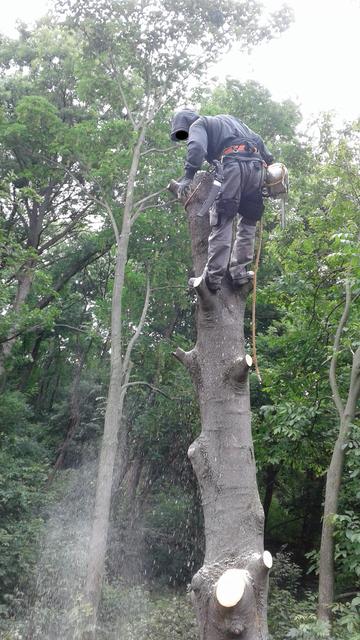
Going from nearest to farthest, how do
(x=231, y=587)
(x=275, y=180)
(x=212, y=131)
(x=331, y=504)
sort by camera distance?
(x=231, y=587), (x=212, y=131), (x=275, y=180), (x=331, y=504)

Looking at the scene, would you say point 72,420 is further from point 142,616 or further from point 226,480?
point 226,480

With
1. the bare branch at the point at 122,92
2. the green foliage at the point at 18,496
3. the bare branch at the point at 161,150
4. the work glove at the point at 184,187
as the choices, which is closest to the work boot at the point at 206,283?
the work glove at the point at 184,187

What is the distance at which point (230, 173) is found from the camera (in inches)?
132

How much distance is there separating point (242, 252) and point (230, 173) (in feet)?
1.48

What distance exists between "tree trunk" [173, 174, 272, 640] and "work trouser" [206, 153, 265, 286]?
121mm

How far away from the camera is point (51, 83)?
14.2 meters

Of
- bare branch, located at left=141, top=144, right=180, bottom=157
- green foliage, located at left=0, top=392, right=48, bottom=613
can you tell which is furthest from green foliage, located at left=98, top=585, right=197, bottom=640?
bare branch, located at left=141, top=144, right=180, bottom=157

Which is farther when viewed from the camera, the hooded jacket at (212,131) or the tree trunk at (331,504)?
the tree trunk at (331,504)

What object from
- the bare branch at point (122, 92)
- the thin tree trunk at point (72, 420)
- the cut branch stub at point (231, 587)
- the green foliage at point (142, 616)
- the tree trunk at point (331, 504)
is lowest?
the green foliage at point (142, 616)

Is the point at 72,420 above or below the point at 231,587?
above

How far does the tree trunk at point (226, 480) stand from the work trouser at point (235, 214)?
0.40 feet

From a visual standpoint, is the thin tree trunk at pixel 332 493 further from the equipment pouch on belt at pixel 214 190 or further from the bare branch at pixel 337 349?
the equipment pouch on belt at pixel 214 190

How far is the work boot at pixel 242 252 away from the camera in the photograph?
3123mm

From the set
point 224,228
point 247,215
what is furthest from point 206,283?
point 247,215
